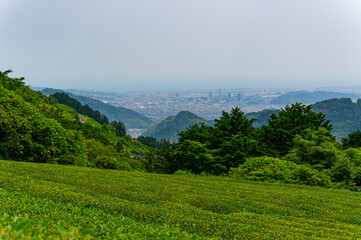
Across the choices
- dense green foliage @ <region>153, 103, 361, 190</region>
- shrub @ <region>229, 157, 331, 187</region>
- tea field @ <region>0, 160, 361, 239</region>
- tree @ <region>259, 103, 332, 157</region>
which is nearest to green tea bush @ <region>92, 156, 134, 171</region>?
tea field @ <region>0, 160, 361, 239</region>

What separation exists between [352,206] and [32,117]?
22.5 metres

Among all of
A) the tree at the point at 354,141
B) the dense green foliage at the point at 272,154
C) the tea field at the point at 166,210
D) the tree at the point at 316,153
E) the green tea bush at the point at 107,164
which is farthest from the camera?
the tree at the point at 354,141

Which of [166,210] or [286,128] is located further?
[286,128]

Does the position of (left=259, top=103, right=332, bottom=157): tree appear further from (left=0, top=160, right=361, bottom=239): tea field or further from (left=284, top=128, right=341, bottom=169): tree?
(left=0, top=160, right=361, bottom=239): tea field

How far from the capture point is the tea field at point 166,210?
5350mm

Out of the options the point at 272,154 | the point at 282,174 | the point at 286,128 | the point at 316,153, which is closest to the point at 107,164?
the point at 282,174

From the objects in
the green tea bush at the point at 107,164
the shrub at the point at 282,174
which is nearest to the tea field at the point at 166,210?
the shrub at the point at 282,174

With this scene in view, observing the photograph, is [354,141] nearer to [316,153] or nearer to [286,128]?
[286,128]

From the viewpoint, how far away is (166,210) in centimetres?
801

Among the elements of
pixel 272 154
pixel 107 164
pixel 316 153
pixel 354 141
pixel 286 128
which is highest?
pixel 286 128

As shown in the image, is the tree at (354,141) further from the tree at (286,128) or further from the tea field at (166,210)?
the tea field at (166,210)

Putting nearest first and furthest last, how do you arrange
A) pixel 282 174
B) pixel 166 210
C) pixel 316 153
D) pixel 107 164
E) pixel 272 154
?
pixel 166 210, pixel 282 174, pixel 107 164, pixel 316 153, pixel 272 154

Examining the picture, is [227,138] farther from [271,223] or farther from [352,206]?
[271,223]

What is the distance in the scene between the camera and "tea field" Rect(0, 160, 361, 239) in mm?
5350
